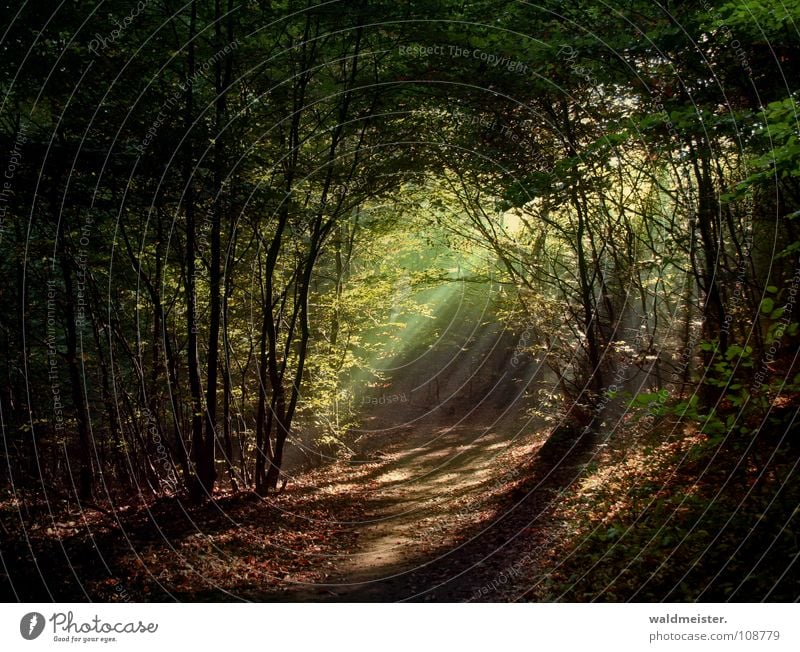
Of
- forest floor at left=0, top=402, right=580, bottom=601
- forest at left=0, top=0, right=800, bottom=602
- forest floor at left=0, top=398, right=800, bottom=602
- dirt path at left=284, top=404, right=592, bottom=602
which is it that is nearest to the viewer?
forest floor at left=0, top=398, right=800, bottom=602

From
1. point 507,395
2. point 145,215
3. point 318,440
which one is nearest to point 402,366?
point 507,395

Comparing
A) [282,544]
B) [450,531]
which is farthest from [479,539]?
[282,544]

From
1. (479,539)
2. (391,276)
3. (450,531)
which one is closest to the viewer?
(479,539)

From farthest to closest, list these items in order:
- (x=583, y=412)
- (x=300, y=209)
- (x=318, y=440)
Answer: (x=318, y=440)
(x=583, y=412)
(x=300, y=209)

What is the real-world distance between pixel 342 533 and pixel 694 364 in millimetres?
11523

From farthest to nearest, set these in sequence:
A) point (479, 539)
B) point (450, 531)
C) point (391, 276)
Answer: point (391, 276) < point (450, 531) < point (479, 539)

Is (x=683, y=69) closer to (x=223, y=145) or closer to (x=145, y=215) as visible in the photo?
→ (x=223, y=145)

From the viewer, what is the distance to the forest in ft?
22.5

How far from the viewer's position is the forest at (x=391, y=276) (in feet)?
22.5

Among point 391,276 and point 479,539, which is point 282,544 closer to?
point 479,539

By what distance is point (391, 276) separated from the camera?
18766 millimetres

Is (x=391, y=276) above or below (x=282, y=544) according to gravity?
above

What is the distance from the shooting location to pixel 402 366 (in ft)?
137

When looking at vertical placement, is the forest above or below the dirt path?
above
